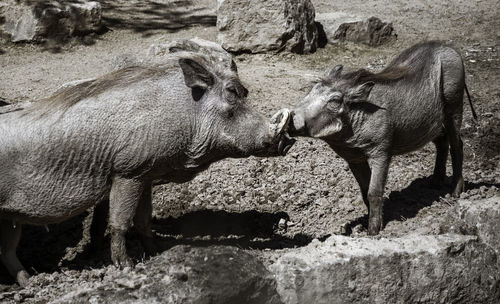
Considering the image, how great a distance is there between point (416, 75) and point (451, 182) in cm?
109

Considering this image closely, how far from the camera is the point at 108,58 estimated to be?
8.60 meters

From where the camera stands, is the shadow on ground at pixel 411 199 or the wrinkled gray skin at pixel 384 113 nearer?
the wrinkled gray skin at pixel 384 113

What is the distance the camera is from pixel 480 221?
402cm

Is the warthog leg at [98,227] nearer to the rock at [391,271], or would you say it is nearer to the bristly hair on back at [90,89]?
the bristly hair on back at [90,89]

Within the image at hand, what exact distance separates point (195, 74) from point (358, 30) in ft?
17.2

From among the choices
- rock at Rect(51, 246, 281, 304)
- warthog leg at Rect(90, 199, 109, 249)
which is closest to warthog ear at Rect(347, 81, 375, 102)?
rock at Rect(51, 246, 281, 304)

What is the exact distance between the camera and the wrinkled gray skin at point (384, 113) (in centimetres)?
458

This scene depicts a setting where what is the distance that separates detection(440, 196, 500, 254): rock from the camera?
3.96m

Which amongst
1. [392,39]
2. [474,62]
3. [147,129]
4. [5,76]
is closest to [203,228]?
[147,129]

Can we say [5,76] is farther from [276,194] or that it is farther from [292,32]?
[276,194]

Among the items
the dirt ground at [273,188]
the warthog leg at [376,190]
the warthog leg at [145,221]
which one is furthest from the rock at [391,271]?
the warthog leg at [145,221]

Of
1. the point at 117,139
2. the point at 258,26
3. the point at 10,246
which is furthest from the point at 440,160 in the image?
the point at 258,26

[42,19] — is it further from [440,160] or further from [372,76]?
[440,160]

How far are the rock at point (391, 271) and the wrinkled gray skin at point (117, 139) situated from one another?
991 millimetres
